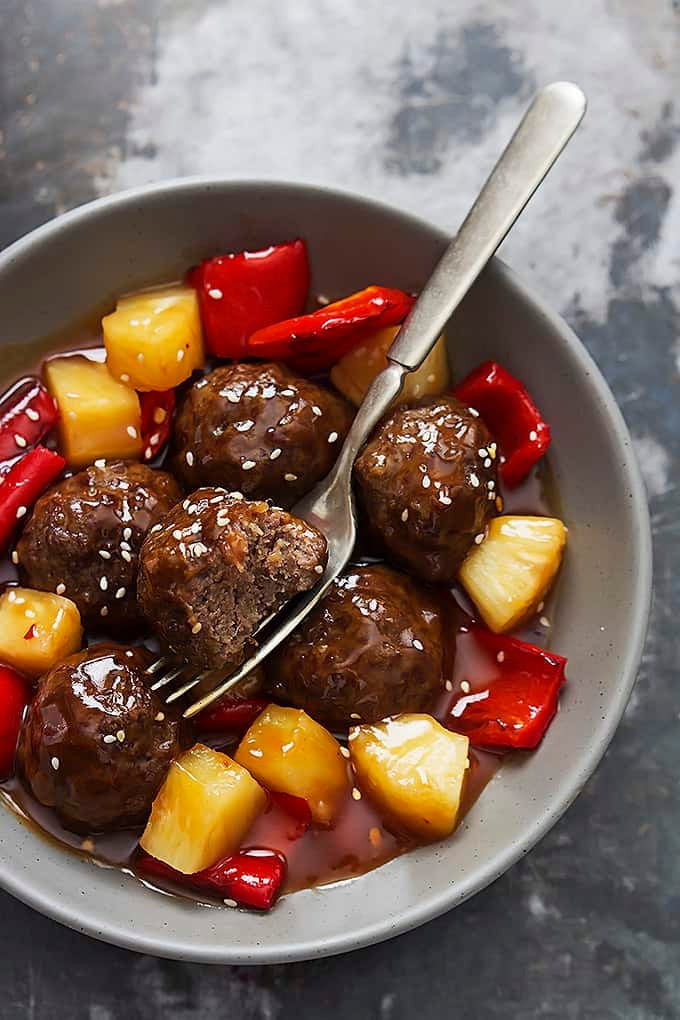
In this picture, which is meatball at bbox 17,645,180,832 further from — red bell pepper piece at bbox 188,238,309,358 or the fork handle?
the fork handle

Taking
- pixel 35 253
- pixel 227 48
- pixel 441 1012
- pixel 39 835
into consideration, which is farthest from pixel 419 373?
pixel 441 1012

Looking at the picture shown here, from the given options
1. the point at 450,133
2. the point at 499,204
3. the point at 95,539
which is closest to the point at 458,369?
the point at 499,204

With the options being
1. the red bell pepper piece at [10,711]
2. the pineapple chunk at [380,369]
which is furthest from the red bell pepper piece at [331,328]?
the red bell pepper piece at [10,711]

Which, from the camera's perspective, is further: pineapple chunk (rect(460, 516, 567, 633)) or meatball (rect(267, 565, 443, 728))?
pineapple chunk (rect(460, 516, 567, 633))

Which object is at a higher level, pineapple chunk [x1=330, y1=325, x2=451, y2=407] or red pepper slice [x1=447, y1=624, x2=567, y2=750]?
pineapple chunk [x1=330, y1=325, x2=451, y2=407]

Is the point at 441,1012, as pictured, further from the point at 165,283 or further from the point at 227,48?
the point at 227,48

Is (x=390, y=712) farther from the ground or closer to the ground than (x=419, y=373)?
closer to the ground

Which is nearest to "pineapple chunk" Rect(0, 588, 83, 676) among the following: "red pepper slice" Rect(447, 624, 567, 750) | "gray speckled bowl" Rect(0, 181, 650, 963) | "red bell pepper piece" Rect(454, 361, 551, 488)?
"gray speckled bowl" Rect(0, 181, 650, 963)
